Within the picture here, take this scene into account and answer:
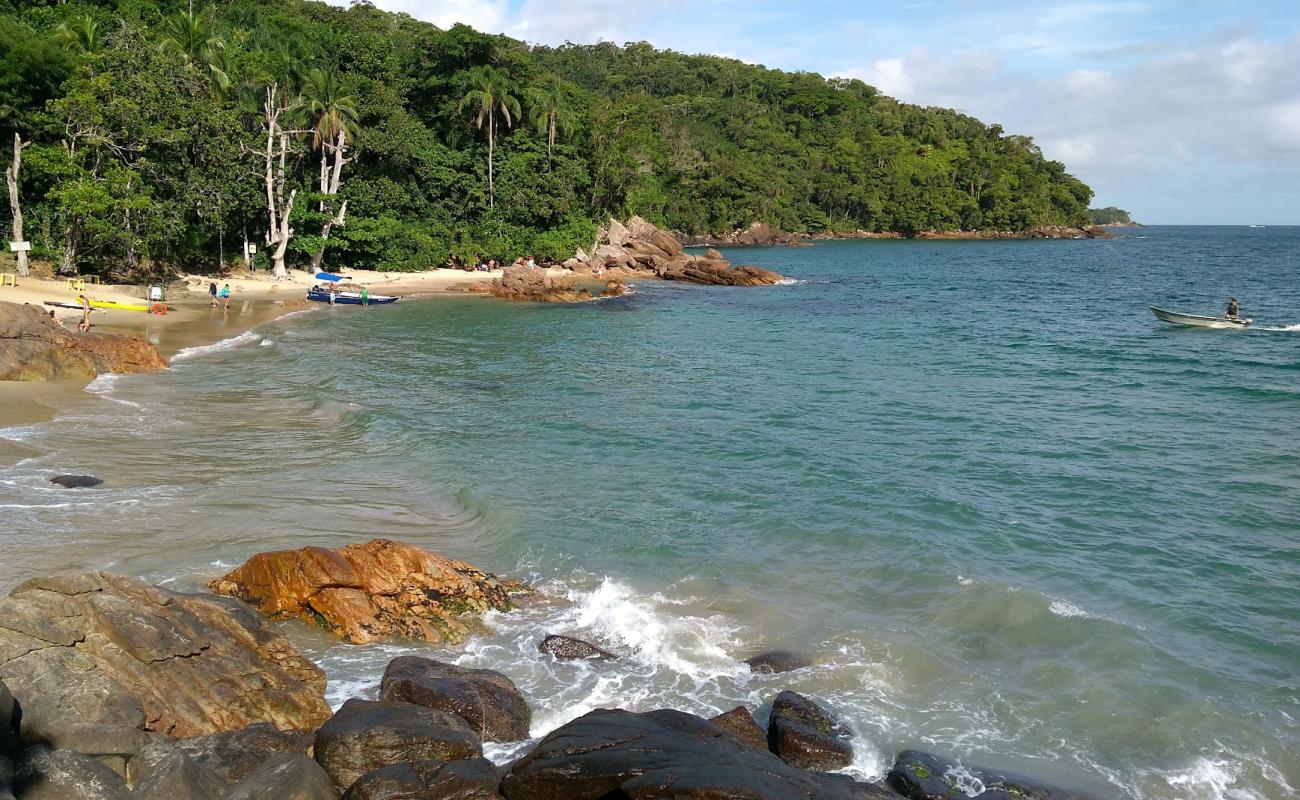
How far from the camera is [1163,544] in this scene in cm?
1662

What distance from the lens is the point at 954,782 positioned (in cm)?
982

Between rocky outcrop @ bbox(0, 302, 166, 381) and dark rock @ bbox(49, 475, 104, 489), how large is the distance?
9990 mm

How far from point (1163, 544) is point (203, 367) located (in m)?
27.8

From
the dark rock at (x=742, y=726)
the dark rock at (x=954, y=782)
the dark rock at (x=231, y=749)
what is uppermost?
the dark rock at (x=231, y=749)

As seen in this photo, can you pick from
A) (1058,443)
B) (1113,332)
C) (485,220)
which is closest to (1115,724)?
(1058,443)

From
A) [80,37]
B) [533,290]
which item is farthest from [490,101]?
[80,37]

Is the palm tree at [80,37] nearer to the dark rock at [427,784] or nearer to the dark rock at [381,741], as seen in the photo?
the dark rock at [381,741]

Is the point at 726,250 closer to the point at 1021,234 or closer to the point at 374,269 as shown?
the point at 374,269

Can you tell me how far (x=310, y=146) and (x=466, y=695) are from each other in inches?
2105

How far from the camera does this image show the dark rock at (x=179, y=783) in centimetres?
767

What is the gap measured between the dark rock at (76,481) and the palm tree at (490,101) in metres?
53.4

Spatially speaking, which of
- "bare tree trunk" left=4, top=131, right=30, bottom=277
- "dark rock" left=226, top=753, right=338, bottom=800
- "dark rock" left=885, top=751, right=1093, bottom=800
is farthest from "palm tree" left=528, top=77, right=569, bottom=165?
"dark rock" left=226, top=753, right=338, bottom=800

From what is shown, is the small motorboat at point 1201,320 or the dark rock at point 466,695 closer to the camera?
the dark rock at point 466,695

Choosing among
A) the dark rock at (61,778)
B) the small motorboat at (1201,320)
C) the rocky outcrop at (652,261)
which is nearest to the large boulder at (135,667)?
the dark rock at (61,778)
